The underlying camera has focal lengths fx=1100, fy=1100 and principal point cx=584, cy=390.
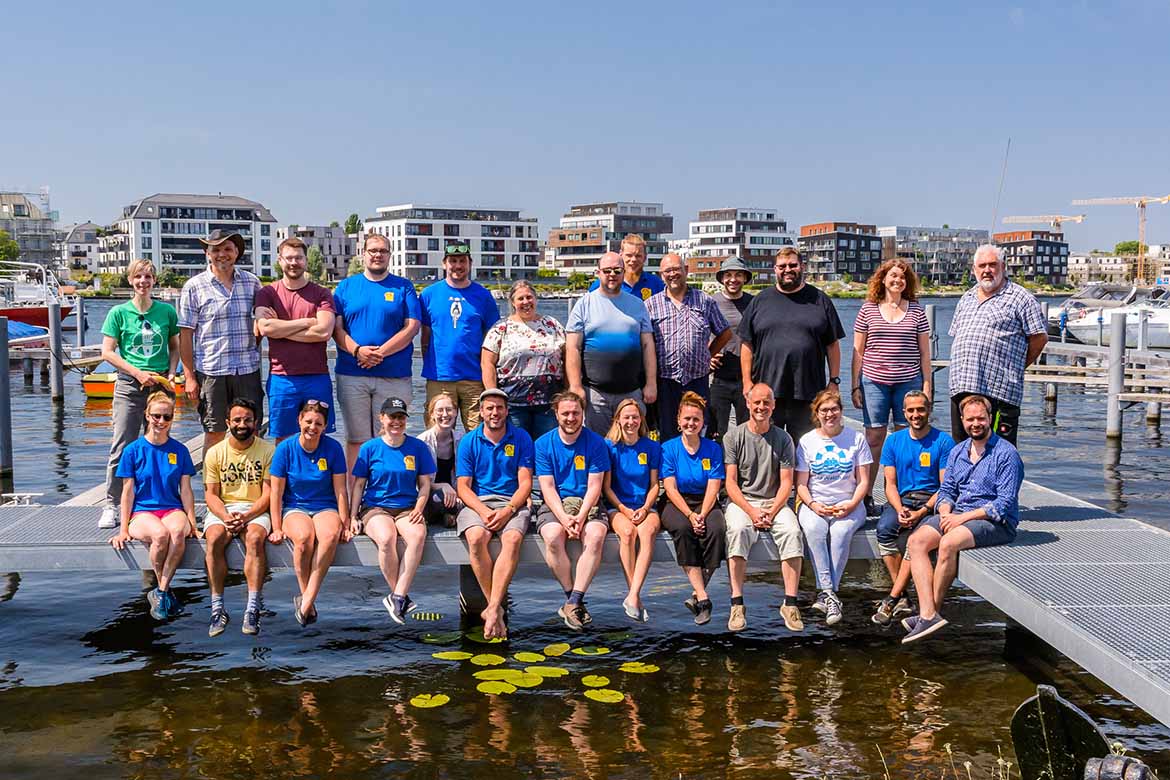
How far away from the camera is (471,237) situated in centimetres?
14238

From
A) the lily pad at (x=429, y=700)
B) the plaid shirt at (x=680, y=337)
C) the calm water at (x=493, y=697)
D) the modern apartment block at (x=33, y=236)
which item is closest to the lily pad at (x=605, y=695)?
the calm water at (x=493, y=697)

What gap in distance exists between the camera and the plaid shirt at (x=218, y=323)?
26.0 feet

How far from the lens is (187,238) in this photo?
132250 millimetres

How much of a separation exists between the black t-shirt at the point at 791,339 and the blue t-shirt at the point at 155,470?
4.08 metres

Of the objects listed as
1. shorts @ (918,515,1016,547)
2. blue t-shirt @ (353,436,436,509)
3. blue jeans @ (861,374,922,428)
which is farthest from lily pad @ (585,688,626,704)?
blue jeans @ (861,374,922,428)

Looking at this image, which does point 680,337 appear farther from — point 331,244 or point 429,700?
point 331,244

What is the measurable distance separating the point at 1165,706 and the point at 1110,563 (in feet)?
7.91

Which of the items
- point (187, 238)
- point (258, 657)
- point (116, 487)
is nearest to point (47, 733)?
point (258, 657)

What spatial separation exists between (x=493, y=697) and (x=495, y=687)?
0.54ft

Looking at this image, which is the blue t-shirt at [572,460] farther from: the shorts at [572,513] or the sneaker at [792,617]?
the sneaker at [792,617]

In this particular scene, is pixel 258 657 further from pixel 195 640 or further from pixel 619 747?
pixel 619 747

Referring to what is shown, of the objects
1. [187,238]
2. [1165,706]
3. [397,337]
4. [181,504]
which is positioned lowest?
[1165,706]

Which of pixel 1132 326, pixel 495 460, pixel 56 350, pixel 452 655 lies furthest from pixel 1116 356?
pixel 56 350

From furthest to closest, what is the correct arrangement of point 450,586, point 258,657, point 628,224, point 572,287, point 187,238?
point 628,224 < point 572,287 < point 187,238 < point 450,586 < point 258,657
